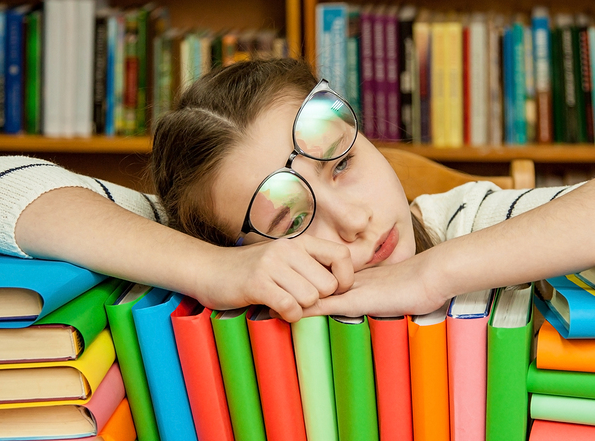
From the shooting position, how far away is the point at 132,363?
1.82 feet

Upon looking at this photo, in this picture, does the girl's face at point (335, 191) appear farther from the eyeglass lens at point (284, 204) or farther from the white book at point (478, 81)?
the white book at point (478, 81)

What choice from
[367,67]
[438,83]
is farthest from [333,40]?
[438,83]

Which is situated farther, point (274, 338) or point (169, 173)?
point (169, 173)

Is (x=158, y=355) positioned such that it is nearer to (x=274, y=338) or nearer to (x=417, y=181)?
(x=274, y=338)

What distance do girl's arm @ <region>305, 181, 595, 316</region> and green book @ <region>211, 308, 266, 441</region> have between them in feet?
0.22

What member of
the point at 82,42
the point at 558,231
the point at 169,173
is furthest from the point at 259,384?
the point at 82,42

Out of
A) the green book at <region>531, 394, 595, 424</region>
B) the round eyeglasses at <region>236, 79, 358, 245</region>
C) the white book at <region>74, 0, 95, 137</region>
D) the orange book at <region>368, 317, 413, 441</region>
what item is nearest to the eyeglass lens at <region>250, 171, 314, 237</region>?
the round eyeglasses at <region>236, 79, 358, 245</region>

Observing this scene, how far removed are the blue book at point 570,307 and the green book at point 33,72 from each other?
161cm

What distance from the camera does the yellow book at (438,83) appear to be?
1.60 meters

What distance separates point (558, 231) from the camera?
1.71ft

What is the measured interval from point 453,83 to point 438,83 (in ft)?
0.14

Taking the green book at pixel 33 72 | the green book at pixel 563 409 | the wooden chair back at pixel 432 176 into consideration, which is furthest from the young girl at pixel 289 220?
the green book at pixel 33 72

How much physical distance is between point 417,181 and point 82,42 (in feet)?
3.61

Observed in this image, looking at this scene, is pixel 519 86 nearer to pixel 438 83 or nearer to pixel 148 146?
pixel 438 83
